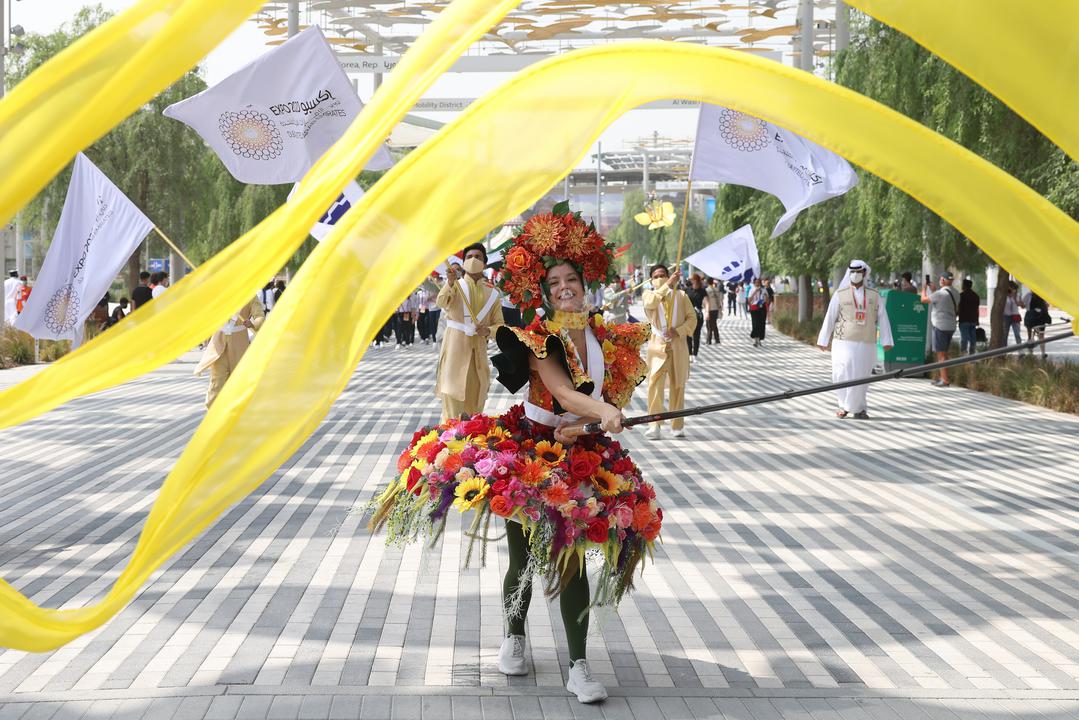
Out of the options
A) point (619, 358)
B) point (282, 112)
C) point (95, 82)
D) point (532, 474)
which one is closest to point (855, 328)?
point (282, 112)

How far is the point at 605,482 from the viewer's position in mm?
5570

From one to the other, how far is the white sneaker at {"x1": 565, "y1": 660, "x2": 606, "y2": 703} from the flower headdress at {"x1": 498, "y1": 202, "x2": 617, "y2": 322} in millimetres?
1556

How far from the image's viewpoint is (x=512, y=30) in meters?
64.8

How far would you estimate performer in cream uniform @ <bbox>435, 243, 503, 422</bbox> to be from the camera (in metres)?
12.4

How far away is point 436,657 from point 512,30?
61198mm

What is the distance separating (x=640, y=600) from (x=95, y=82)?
4685 millimetres

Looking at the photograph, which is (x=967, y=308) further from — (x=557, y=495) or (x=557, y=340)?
(x=557, y=495)

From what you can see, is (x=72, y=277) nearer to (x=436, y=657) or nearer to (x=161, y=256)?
(x=436, y=657)

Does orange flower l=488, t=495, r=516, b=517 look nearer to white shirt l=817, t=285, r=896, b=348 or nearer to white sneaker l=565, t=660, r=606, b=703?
white sneaker l=565, t=660, r=606, b=703

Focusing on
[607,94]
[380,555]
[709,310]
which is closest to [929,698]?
[607,94]

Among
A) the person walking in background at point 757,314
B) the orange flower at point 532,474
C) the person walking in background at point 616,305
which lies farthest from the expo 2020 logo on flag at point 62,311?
the person walking in background at point 757,314

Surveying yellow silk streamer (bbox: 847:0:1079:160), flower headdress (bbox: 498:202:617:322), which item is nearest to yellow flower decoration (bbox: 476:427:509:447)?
flower headdress (bbox: 498:202:617:322)

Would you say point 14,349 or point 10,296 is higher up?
point 10,296

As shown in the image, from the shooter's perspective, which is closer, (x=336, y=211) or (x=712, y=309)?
(x=336, y=211)
